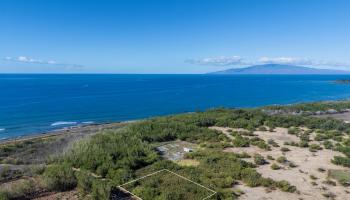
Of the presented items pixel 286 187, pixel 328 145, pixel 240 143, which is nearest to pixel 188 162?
pixel 240 143

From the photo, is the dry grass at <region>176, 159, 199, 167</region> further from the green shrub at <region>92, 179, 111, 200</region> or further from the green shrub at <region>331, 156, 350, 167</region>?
the green shrub at <region>331, 156, 350, 167</region>

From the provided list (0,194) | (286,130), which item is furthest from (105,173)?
(286,130)

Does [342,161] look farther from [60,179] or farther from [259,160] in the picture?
[60,179]

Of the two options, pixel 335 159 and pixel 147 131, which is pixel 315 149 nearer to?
pixel 335 159

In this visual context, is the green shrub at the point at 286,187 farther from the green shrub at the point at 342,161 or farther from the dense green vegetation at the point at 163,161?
the green shrub at the point at 342,161

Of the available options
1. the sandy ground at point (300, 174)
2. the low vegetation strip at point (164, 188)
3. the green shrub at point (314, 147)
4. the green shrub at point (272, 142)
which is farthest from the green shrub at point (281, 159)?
the low vegetation strip at point (164, 188)
